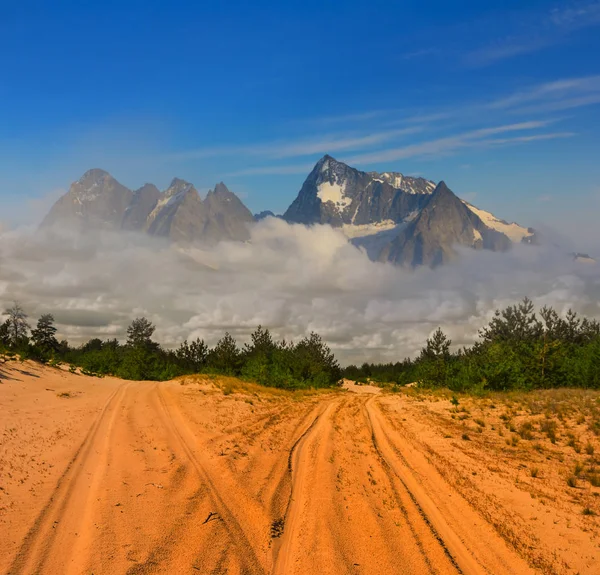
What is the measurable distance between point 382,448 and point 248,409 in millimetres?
11010

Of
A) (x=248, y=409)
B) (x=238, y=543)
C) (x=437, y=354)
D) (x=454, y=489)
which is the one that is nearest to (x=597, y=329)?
(x=437, y=354)

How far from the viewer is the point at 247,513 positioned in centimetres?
1023

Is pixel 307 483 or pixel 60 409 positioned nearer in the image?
pixel 307 483

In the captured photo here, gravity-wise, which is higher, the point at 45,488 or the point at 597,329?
the point at 597,329

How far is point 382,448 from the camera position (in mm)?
17875

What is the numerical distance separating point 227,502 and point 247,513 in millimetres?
774

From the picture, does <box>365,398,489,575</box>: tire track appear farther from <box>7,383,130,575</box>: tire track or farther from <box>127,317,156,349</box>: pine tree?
<box>127,317,156,349</box>: pine tree

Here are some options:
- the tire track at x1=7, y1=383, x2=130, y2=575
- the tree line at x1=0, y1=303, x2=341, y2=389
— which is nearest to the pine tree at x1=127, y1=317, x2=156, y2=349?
the tree line at x1=0, y1=303, x2=341, y2=389

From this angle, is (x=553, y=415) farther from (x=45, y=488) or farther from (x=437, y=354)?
(x=437, y=354)

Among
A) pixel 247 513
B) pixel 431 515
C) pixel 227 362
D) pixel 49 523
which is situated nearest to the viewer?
pixel 49 523

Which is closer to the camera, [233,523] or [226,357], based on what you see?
[233,523]

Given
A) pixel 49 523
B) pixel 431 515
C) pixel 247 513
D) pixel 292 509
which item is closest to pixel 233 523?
pixel 247 513

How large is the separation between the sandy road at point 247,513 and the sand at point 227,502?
0.12ft

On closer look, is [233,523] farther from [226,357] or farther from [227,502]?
[226,357]
